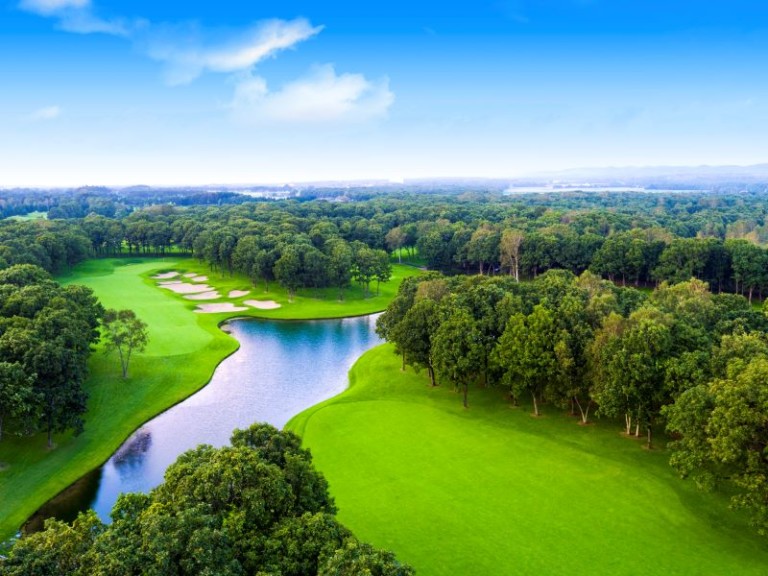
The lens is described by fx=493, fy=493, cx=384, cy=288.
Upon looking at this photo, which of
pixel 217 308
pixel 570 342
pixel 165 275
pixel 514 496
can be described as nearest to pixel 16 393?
pixel 514 496

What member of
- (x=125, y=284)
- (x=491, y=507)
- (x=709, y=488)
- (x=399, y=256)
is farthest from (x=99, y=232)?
(x=709, y=488)

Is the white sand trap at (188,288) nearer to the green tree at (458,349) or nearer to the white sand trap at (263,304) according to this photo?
the white sand trap at (263,304)

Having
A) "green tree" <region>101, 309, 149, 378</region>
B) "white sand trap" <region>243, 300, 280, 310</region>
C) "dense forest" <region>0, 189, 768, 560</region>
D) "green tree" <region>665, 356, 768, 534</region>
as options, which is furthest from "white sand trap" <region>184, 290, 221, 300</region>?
"green tree" <region>665, 356, 768, 534</region>

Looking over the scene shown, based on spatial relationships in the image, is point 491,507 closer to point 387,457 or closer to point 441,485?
point 441,485

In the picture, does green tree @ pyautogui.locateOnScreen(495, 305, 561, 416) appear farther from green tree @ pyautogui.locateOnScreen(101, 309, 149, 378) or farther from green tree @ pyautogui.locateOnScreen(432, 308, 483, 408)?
green tree @ pyautogui.locateOnScreen(101, 309, 149, 378)

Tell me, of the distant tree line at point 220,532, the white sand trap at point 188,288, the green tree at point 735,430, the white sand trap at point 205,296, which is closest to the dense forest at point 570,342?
the green tree at point 735,430

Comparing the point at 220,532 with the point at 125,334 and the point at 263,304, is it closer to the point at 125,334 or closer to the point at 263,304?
the point at 125,334

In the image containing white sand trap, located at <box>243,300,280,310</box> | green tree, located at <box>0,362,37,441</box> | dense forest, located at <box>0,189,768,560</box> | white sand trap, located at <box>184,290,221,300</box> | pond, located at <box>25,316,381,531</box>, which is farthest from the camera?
white sand trap, located at <box>184,290,221,300</box>
